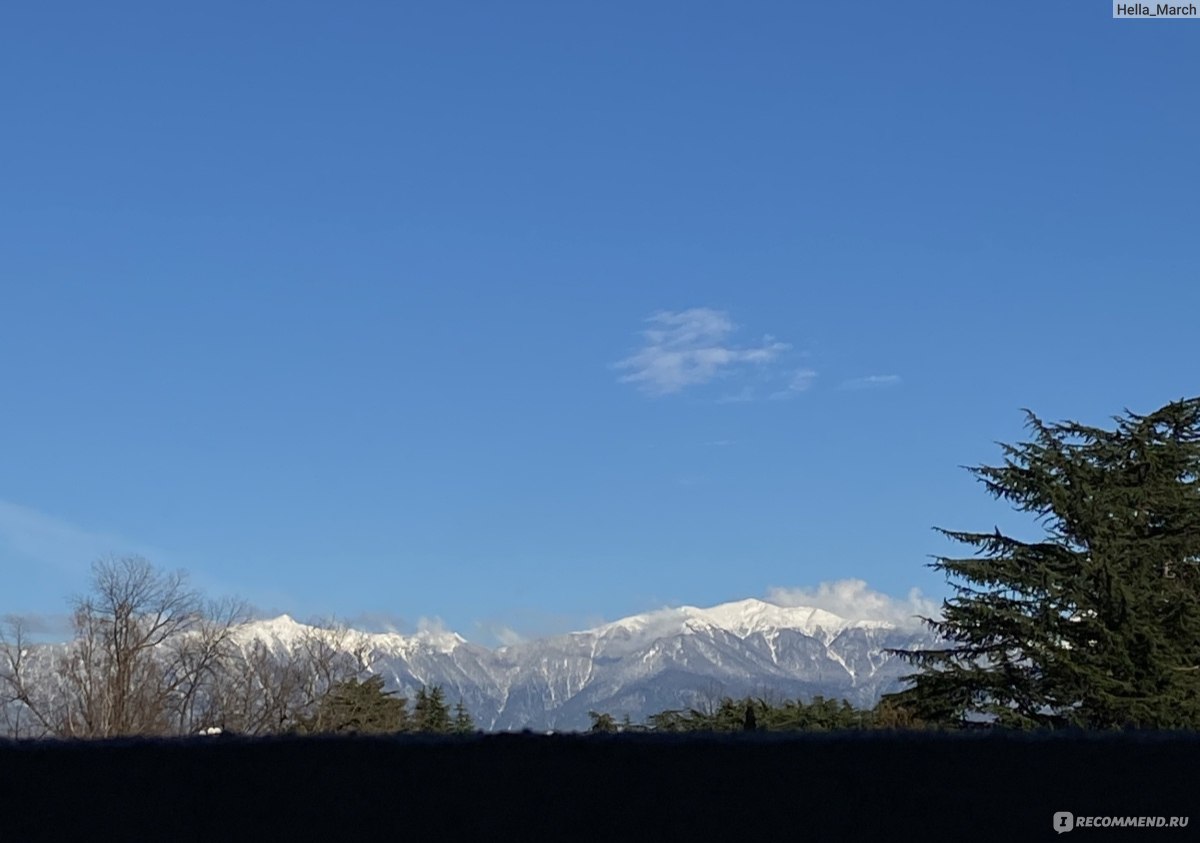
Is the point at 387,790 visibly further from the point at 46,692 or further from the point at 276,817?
the point at 46,692

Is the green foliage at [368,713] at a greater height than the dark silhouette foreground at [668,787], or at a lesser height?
lesser

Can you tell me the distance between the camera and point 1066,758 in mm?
10812

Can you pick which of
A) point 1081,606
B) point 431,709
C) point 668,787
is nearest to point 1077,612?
point 1081,606

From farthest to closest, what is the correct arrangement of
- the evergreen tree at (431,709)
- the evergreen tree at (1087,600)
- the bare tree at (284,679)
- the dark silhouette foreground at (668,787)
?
the evergreen tree at (431,709)
the bare tree at (284,679)
the evergreen tree at (1087,600)
the dark silhouette foreground at (668,787)

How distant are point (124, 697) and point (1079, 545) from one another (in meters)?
40.3

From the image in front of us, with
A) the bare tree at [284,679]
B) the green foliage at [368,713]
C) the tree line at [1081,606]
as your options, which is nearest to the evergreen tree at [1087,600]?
the tree line at [1081,606]

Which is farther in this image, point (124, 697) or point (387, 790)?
point (124, 697)

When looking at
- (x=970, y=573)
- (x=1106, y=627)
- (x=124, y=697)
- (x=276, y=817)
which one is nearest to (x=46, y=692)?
(x=124, y=697)

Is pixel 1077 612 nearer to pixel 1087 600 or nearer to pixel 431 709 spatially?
pixel 1087 600

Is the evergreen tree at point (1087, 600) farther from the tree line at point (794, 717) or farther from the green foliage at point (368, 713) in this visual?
the green foliage at point (368, 713)

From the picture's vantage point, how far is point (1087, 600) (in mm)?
39969

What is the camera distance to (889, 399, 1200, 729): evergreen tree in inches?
1496

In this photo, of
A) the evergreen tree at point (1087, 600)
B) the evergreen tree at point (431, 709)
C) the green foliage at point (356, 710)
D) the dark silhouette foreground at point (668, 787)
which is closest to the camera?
the dark silhouette foreground at point (668, 787)

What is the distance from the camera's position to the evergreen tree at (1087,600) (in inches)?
1496
